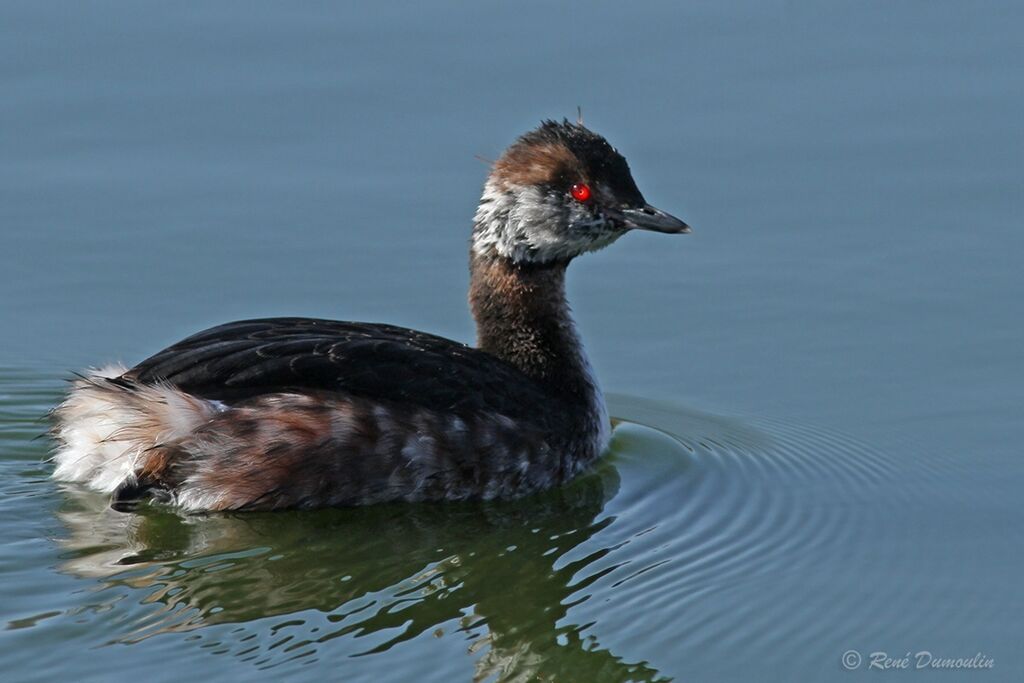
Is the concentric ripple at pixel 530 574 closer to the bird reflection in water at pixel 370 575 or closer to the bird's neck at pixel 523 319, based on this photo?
the bird reflection in water at pixel 370 575

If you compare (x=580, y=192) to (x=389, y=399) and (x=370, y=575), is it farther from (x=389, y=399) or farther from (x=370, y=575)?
(x=370, y=575)

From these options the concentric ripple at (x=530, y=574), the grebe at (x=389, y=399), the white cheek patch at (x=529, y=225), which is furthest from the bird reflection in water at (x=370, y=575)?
the white cheek patch at (x=529, y=225)

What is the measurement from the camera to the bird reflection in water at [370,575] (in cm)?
730

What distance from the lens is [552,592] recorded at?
8000 millimetres

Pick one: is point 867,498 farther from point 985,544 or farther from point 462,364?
point 462,364

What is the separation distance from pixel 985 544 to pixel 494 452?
2.17m

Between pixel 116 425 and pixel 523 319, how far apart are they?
2213mm

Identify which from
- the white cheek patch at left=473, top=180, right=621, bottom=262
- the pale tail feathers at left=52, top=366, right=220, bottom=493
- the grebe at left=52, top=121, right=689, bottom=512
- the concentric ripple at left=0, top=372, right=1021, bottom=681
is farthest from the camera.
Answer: the white cheek patch at left=473, top=180, right=621, bottom=262

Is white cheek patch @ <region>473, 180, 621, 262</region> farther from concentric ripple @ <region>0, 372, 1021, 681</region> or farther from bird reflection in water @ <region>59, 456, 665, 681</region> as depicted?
bird reflection in water @ <region>59, 456, 665, 681</region>

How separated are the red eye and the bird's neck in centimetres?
37

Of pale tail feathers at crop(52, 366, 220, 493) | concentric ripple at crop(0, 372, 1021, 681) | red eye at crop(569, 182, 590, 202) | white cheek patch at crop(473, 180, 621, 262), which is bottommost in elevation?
concentric ripple at crop(0, 372, 1021, 681)

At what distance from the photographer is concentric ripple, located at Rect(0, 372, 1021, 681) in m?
7.20

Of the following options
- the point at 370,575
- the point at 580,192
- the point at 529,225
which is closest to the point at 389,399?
the point at 370,575

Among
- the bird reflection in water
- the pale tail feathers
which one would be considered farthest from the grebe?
the bird reflection in water
